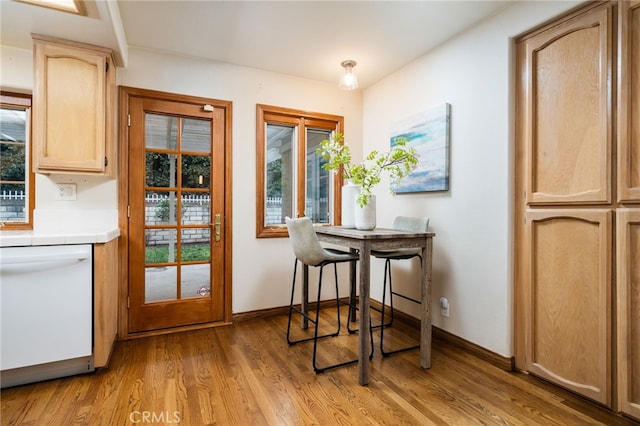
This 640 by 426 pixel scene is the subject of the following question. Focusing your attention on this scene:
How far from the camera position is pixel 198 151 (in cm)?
297

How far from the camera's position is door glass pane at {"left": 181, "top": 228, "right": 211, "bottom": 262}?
293 cm

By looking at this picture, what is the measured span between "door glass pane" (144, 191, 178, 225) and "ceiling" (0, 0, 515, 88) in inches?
42.7

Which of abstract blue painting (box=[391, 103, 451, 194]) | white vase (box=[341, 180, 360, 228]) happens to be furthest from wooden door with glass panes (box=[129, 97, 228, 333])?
abstract blue painting (box=[391, 103, 451, 194])

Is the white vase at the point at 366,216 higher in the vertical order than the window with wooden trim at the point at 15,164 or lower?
lower

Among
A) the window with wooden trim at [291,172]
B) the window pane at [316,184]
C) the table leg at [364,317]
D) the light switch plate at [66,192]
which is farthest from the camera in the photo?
the window pane at [316,184]

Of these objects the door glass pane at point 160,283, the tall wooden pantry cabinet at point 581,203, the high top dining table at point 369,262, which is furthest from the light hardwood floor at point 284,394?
the door glass pane at point 160,283

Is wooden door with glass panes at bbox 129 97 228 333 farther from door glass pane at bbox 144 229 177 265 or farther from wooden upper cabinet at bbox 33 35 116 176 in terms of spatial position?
wooden upper cabinet at bbox 33 35 116 176

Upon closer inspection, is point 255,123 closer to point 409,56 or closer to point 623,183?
point 409,56

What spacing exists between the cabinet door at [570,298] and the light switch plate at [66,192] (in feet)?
10.8

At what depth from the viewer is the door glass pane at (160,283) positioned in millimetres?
2809

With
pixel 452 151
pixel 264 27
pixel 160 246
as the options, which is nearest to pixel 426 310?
pixel 452 151

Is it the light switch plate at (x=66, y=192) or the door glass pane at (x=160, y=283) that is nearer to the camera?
the light switch plate at (x=66, y=192)

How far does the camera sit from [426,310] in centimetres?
222

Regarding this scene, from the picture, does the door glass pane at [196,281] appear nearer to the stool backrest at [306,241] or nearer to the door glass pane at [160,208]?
the door glass pane at [160,208]
